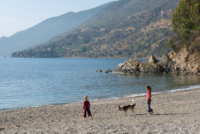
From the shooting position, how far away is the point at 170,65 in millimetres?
62688

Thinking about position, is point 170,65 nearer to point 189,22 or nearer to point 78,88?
point 189,22

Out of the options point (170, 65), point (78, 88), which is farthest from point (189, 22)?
point (78, 88)

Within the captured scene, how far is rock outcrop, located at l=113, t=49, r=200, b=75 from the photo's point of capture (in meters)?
55.8

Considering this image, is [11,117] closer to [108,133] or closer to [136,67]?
[108,133]

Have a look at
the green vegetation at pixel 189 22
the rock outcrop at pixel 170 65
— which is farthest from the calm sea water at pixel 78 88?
the green vegetation at pixel 189 22

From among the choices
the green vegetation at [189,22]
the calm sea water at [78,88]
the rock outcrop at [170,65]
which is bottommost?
the calm sea water at [78,88]

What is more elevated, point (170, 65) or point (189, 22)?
point (189, 22)

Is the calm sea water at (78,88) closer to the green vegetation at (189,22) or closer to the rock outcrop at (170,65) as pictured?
the rock outcrop at (170,65)

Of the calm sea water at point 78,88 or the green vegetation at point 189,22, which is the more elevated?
the green vegetation at point 189,22

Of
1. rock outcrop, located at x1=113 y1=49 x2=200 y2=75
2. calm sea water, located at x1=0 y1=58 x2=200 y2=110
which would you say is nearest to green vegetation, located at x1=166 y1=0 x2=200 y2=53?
rock outcrop, located at x1=113 y1=49 x2=200 y2=75

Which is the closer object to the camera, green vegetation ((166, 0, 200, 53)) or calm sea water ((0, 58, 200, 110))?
calm sea water ((0, 58, 200, 110))

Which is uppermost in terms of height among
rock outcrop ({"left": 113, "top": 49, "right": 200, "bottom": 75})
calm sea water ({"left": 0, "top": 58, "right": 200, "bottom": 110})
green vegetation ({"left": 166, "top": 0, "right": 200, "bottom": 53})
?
green vegetation ({"left": 166, "top": 0, "right": 200, "bottom": 53})

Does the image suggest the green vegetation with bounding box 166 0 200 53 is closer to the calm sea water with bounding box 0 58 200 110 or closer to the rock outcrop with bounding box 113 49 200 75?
the rock outcrop with bounding box 113 49 200 75

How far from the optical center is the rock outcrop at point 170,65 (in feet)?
183
